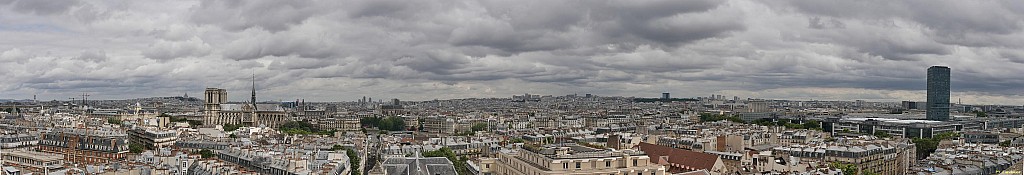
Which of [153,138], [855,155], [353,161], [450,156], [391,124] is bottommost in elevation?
[391,124]

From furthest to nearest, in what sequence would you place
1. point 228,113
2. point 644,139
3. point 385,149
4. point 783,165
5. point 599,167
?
point 228,113
point 644,139
point 385,149
point 783,165
point 599,167

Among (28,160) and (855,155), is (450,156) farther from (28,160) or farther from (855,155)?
(855,155)

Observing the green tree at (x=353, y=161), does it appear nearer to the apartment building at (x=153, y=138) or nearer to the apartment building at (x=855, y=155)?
the apartment building at (x=153, y=138)

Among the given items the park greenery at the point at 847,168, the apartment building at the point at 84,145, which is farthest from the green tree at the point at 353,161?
the park greenery at the point at 847,168

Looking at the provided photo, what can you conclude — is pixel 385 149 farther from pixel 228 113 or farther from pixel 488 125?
pixel 228 113

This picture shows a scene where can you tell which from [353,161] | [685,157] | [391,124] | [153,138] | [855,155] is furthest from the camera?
[391,124]

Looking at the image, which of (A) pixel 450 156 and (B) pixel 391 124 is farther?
(B) pixel 391 124

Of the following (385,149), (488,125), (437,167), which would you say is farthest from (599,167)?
(488,125)

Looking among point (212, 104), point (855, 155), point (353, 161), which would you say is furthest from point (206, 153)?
point (212, 104)
